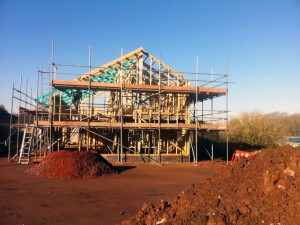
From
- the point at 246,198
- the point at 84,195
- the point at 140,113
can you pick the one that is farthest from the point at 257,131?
the point at 246,198

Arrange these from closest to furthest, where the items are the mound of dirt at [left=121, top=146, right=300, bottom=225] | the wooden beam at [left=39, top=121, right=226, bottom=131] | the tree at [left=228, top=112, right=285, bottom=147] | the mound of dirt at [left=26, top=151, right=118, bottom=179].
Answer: the mound of dirt at [left=121, top=146, right=300, bottom=225], the mound of dirt at [left=26, top=151, right=118, bottom=179], the wooden beam at [left=39, top=121, right=226, bottom=131], the tree at [left=228, top=112, right=285, bottom=147]

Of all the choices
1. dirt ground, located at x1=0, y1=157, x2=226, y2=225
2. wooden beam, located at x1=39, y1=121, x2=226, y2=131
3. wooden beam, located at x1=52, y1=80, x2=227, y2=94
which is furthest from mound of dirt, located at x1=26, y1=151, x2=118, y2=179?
wooden beam, located at x1=52, y1=80, x2=227, y2=94

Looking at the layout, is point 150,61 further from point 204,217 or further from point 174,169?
point 204,217

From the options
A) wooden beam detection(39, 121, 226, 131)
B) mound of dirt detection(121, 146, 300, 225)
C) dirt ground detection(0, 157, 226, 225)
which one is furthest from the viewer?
wooden beam detection(39, 121, 226, 131)

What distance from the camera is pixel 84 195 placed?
974 cm

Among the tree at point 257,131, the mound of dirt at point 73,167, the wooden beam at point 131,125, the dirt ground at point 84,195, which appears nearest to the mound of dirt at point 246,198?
the dirt ground at point 84,195

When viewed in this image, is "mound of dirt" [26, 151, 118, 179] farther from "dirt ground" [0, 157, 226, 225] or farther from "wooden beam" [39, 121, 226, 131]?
"wooden beam" [39, 121, 226, 131]

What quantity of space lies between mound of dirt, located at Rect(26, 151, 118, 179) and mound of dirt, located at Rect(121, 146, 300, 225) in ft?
25.2

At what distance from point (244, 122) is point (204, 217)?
25.8m

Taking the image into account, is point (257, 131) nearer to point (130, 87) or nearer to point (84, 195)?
point (130, 87)

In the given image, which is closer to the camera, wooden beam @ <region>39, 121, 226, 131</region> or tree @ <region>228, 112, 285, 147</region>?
wooden beam @ <region>39, 121, 226, 131</region>

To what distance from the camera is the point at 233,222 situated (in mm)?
4992

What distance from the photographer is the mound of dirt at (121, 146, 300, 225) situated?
511cm

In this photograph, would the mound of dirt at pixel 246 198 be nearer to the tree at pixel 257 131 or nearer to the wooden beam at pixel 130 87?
the wooden beam at pixel 130 87
